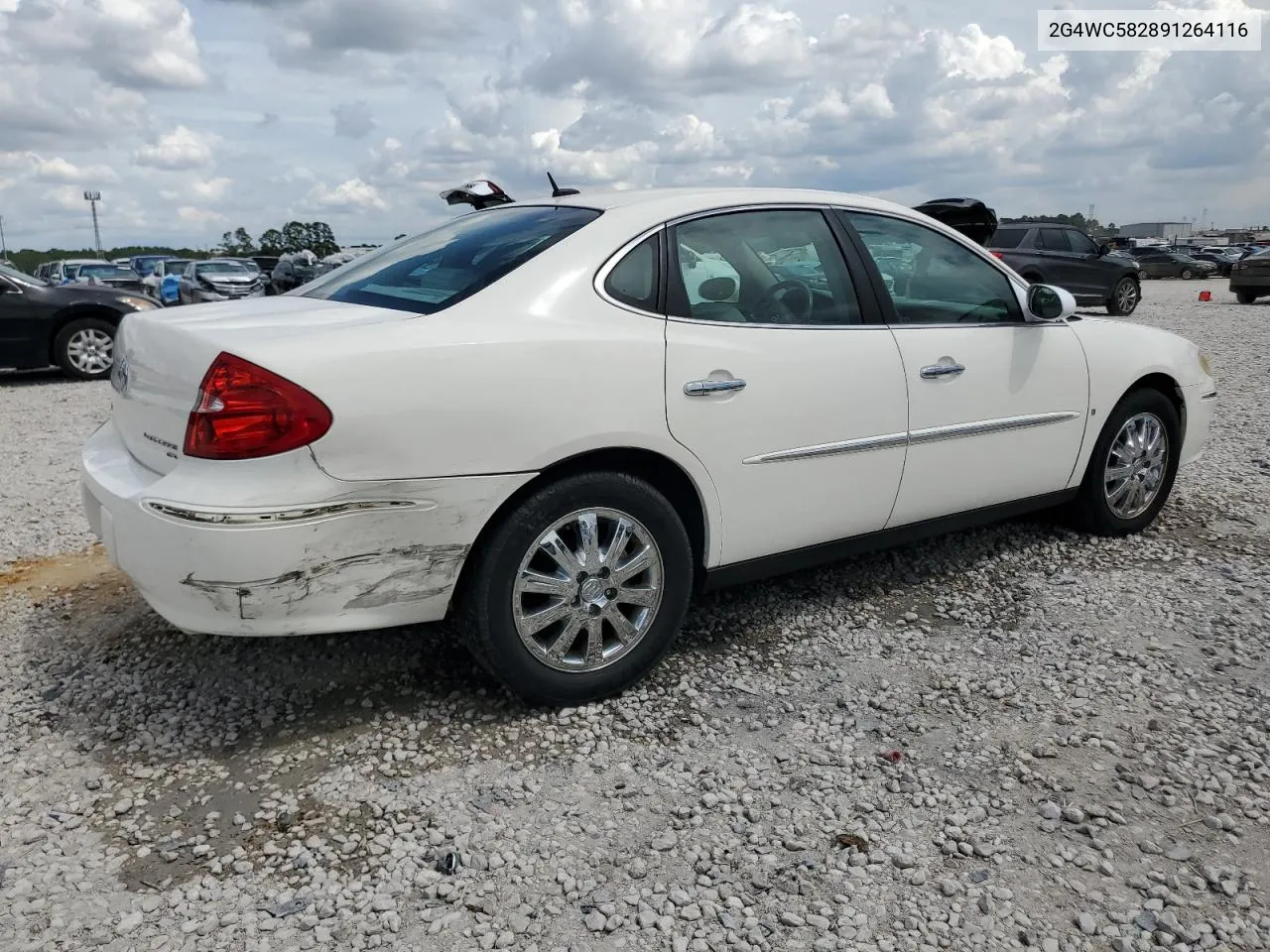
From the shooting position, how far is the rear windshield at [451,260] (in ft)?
9.93

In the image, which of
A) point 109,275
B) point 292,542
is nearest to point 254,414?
point 292,542

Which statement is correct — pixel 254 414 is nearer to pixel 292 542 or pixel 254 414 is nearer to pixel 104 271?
pixel 292 542

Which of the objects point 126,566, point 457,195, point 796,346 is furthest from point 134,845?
point 457,195

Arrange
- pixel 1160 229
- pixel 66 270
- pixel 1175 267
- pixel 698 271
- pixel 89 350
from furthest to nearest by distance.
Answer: pixel 1160 229 < pixel 1175 267 < pixel 66 270 < pixel 89 350 < pixel 698 271

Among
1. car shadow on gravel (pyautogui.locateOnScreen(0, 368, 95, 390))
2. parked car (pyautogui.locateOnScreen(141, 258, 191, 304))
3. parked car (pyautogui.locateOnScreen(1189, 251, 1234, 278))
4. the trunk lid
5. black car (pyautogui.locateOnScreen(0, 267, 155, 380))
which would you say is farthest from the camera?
parked car (pyautogui.locateOnScreen(1189, 251, 1234, 278))

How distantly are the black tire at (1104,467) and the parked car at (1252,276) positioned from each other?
60.1ft

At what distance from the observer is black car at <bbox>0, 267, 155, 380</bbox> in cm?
1070

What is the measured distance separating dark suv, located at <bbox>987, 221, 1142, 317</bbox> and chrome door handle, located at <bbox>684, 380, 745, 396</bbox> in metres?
15.2

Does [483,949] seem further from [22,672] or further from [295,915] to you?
[22,672]

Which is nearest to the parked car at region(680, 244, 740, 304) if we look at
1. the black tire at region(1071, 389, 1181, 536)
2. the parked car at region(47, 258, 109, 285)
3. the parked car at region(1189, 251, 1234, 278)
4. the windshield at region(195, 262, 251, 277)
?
the black tire at region(1071, 389, 1181, 536)

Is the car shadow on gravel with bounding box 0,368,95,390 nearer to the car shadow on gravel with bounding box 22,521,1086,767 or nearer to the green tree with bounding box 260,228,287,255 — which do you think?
the car shadow on gravel with bounding box 22,521,1086,767

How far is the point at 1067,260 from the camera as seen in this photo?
17.4 m

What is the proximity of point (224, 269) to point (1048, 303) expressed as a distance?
22334 mm

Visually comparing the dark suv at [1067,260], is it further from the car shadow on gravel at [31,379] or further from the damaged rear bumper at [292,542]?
the damaged rear bumper at [292,542]
